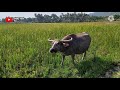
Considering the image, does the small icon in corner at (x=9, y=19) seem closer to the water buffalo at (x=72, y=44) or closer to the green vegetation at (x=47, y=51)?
the green vegetation at (x=47, y=51)

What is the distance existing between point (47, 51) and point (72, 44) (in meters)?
0.50

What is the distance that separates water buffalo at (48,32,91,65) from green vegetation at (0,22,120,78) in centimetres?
9

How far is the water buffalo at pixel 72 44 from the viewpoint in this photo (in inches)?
262

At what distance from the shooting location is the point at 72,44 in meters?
6.80

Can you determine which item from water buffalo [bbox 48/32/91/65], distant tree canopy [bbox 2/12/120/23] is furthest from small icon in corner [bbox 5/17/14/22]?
water buffalo [bbox 48/32/91/65]

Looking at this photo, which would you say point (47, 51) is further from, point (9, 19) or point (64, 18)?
point (9, 19)

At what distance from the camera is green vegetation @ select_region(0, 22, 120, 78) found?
21.9 ft

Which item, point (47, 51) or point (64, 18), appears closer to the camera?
point (47, 51)

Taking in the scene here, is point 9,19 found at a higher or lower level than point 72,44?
higher

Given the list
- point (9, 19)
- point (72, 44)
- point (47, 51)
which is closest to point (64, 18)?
point (72, 44)

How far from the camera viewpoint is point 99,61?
272 inches

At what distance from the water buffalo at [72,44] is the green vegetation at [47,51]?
9 cm

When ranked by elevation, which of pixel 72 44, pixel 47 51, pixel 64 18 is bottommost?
pixel 47 51
